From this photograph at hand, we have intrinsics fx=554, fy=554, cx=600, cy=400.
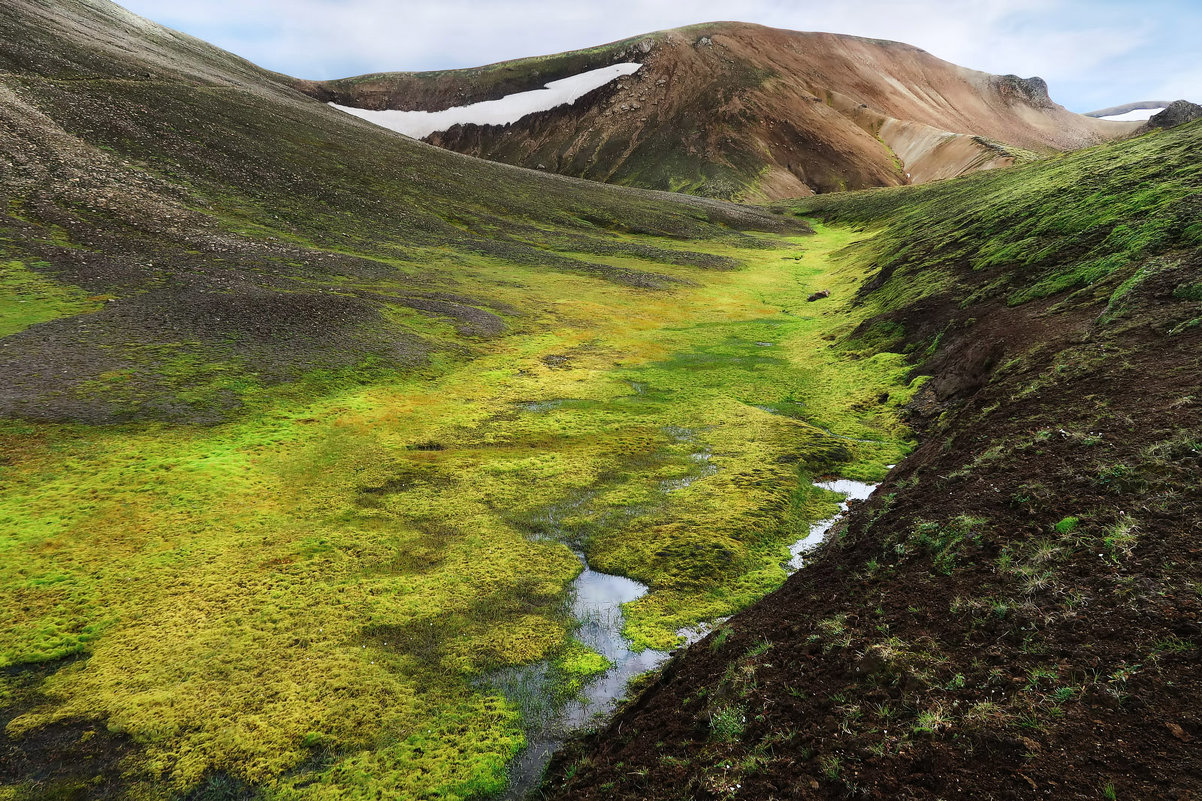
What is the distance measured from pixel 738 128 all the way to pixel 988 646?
182452 millimetres

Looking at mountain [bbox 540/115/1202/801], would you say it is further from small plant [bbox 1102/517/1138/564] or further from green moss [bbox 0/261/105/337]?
green moss [bbox 0/261/105/337]

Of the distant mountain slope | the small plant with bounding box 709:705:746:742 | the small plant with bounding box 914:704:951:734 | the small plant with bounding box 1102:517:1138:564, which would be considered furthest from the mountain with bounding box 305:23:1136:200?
the small plant with bounding box 914:704:951:734

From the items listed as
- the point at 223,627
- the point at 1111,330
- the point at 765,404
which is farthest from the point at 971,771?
the point at 765,404

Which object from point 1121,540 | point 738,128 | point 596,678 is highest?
point 738,128

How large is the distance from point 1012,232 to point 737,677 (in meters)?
32.8

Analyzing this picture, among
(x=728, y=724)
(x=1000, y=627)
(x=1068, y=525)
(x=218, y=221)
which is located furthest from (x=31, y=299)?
(x=1068, y=525)

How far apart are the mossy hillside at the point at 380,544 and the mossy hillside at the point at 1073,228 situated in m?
7.23

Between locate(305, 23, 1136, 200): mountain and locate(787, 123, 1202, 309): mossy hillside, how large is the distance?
4407 inches

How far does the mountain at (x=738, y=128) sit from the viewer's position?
15325 centimetres

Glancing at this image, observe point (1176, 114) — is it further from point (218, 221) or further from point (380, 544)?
point (218, 221)

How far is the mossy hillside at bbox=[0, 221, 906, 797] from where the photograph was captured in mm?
9570

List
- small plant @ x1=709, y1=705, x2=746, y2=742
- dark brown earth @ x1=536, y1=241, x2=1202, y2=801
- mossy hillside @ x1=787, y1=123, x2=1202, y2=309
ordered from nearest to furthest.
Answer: dark brown earth @ x1=536, y1=241, x2=1202, y2=801 → small plant @ x1=709, y1=705, x2=746, y2=742 → mossy hillside @ x1=787, y1=123, x2=1202, y2=309

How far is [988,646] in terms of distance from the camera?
25.5 ft

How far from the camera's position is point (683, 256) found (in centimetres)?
6794
